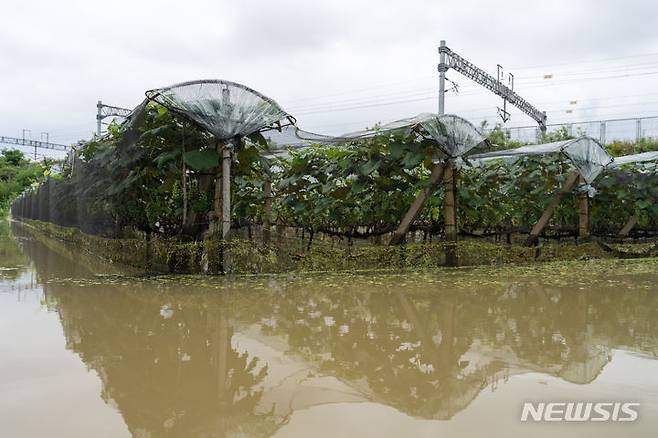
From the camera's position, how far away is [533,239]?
39.1 ft

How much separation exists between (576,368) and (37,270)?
357 inches

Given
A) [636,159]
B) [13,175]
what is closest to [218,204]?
[636,159]

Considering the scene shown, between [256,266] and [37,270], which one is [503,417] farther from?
[37,270]

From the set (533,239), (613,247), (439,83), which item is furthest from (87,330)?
(439,83)

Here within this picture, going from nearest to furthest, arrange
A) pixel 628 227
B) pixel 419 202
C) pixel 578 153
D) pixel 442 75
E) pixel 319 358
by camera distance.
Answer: pixel 319 358 < pixel 419 202 < pixel 578 153 < pixel 628 227 < pixel 442 75

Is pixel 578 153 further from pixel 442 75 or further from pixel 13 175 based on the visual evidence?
pixel 13 175

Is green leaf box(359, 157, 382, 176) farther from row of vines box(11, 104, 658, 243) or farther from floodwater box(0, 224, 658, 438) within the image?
floodwater box(0, 224, 658, 438)

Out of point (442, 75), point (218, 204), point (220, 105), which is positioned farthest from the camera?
point (442, 75)

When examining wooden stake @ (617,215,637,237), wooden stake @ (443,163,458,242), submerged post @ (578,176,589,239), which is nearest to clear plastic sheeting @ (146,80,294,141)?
wooden stake @ (443,163,458,242)

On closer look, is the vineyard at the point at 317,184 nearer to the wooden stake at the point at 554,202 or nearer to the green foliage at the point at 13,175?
the wooden stake at the point at 554,202

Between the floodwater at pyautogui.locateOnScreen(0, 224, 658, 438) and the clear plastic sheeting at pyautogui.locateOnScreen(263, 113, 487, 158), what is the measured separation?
3282 millimetres

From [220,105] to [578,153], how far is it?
7.41m

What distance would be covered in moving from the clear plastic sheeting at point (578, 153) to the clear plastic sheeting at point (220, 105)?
4749mm

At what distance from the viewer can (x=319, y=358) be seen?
3984 mm
